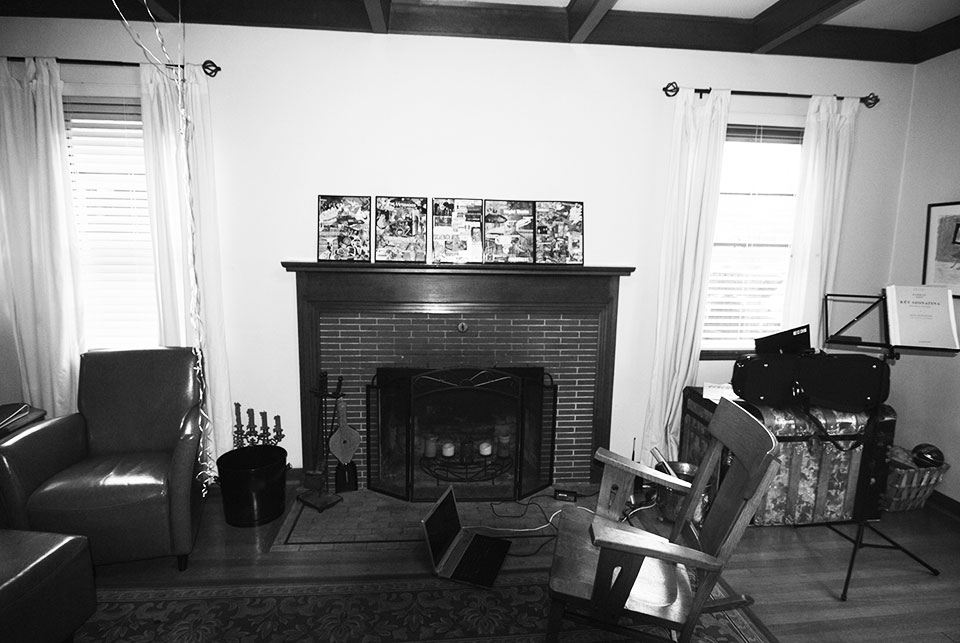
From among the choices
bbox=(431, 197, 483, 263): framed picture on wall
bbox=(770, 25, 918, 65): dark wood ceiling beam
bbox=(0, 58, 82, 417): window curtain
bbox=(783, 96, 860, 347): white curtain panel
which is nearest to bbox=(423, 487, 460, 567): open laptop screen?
bbox=(431, 197, 483, 263): framed picture on wall

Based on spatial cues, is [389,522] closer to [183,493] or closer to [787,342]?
[183,493]

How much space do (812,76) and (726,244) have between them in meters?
1.13

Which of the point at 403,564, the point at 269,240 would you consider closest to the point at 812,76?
the point at 269,240

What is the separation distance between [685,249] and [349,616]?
263 cm

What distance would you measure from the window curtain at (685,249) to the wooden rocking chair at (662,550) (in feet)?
4.09

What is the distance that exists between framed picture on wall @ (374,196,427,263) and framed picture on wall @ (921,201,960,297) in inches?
122

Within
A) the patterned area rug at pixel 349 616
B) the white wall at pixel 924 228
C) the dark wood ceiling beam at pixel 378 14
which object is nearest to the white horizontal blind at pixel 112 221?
the dark wood ceiling beam at pixel 378 14

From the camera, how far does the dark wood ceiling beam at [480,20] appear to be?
9.00 ft

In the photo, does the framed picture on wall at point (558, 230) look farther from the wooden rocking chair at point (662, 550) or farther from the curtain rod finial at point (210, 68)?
the curtain rod finial at point (210, 68)

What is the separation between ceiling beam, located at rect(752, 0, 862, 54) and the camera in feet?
7.88

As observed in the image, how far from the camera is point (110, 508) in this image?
210cm

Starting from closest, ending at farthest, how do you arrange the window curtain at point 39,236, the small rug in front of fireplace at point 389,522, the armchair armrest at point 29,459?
the armchair armrest at point 29,459 < the small rug in front of fireplace at point 389,522 < the window curtain at point 39,236

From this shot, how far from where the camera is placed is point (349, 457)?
2.95m

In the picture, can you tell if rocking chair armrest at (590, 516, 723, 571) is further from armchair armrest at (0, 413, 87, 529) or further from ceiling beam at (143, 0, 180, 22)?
ceiling beam at (143, 0, 180, 22)
